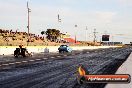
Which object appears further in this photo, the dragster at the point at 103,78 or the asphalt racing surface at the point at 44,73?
the asphalt racing surface at the point at 44,73

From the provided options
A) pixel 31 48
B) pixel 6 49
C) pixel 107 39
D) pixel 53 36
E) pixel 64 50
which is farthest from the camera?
pixel 107 39

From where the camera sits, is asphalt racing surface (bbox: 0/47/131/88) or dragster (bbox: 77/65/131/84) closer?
dragster (bbox: 77/65/131/84)

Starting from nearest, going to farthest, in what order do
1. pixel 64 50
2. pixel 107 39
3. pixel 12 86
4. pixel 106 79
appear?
1. pixel 106 79
2. pixel 12 86
3. pixel 64 50
4. pixel 107 39

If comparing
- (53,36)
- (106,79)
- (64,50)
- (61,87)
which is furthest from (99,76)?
(53,36)

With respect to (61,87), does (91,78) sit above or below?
above

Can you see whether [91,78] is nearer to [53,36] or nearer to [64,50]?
[64,50]

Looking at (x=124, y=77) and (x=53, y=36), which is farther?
(x=53, y=36)

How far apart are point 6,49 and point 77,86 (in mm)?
35061

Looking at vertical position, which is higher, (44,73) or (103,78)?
(103,78)

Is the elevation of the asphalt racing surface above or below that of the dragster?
below

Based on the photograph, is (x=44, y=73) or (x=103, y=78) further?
(x=44, y=73)

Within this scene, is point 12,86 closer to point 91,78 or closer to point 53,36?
point 91,78

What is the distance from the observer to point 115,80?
4.80 metres

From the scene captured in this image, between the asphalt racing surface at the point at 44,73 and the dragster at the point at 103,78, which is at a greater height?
the dragster at the point at 103,78
